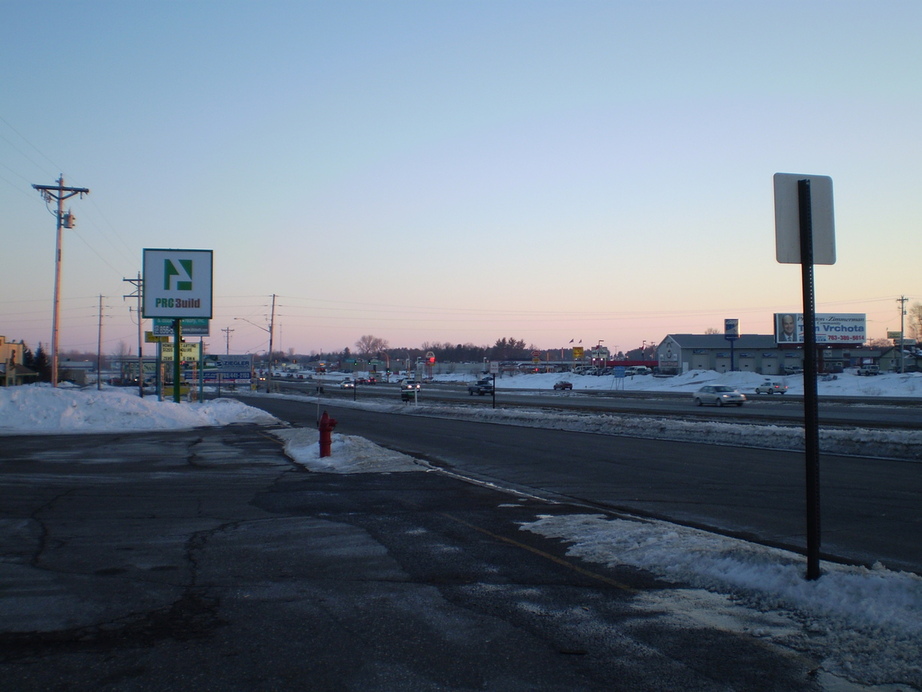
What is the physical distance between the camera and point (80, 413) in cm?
2816

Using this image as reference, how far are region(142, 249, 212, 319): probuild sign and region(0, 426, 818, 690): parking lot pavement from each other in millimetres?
23311

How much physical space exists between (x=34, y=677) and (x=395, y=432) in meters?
23.6

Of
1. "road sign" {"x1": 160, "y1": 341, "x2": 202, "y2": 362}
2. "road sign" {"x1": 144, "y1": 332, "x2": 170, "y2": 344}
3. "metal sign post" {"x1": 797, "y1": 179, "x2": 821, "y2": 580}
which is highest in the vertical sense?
"road sign" {"x1": 144, "y1": 332, "x2": 170, "y2": 344}

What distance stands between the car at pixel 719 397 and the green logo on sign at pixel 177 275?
2984 centimetres

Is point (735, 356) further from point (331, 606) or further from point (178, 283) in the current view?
point (331, 606)

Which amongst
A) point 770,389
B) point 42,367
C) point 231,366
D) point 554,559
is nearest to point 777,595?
point 554,559

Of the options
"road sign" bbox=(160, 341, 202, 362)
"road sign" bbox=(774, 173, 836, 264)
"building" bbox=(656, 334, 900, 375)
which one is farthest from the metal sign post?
"building" bbox=(656, 334, 900, 375)

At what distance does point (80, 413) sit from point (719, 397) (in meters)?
33.6

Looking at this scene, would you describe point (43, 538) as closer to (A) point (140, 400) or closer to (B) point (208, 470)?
(B) point (208, 470)

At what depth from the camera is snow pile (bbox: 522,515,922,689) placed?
4707 millimetres

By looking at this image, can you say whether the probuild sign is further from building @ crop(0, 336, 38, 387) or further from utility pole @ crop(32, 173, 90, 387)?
building @ crop(0, 336, 38, 387)

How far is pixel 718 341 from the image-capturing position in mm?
120938

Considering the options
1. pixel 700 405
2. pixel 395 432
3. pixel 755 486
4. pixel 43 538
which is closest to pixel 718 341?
pixel 700 405

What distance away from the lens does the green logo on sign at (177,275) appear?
3356 centimetres
